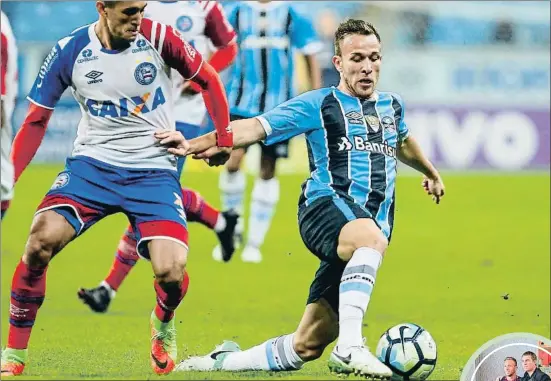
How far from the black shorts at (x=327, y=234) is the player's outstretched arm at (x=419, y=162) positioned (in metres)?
0.75

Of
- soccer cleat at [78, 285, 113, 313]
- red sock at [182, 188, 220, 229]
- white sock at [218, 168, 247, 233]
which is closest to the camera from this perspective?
soccer cleat at [78, 285, 113, 313]

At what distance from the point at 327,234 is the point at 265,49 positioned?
5.77m

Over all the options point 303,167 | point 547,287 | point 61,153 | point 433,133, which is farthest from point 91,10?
point 547,287

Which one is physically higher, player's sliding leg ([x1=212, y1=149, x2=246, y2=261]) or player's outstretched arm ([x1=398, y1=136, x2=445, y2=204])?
player's outstretched arm ([x1=398, y1=136, x2=445, y2=204])

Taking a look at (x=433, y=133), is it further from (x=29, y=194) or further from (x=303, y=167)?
(x=29, y=194)

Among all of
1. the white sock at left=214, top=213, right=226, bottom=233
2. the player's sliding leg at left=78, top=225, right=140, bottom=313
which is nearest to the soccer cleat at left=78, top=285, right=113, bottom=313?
the player's sliding leg at left=78, top=225, right=140, bottom=313

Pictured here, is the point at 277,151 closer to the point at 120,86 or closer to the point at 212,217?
the point at 212,217

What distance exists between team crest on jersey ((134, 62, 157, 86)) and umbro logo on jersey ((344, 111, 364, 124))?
99 centimetres

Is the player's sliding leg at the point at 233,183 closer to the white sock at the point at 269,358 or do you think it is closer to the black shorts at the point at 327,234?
the white sock at the point at 269,358

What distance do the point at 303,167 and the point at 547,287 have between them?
10.3 meters

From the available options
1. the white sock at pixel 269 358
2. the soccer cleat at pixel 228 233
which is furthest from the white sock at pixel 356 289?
the soccer cleat at pixel 228 233

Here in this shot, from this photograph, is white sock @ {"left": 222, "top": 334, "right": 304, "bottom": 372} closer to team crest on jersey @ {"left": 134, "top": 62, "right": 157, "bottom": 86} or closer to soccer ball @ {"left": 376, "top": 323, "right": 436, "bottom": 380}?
soccer ball @ {"left": 376, "top": 323, "right": 436, "bottom": 380}

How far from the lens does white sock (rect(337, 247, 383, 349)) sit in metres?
4.85

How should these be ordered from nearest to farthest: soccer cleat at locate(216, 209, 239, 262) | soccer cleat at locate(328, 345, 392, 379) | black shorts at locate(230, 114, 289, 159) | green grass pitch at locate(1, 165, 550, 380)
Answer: soccer cleat at locate(328, 345, 392, 379)
green grass pitch at locate(1, 165, 550, 380)
soccer cleat at locate(216, 209, 239, 262)
black shorts at locate(230, 114, 289, 159)
